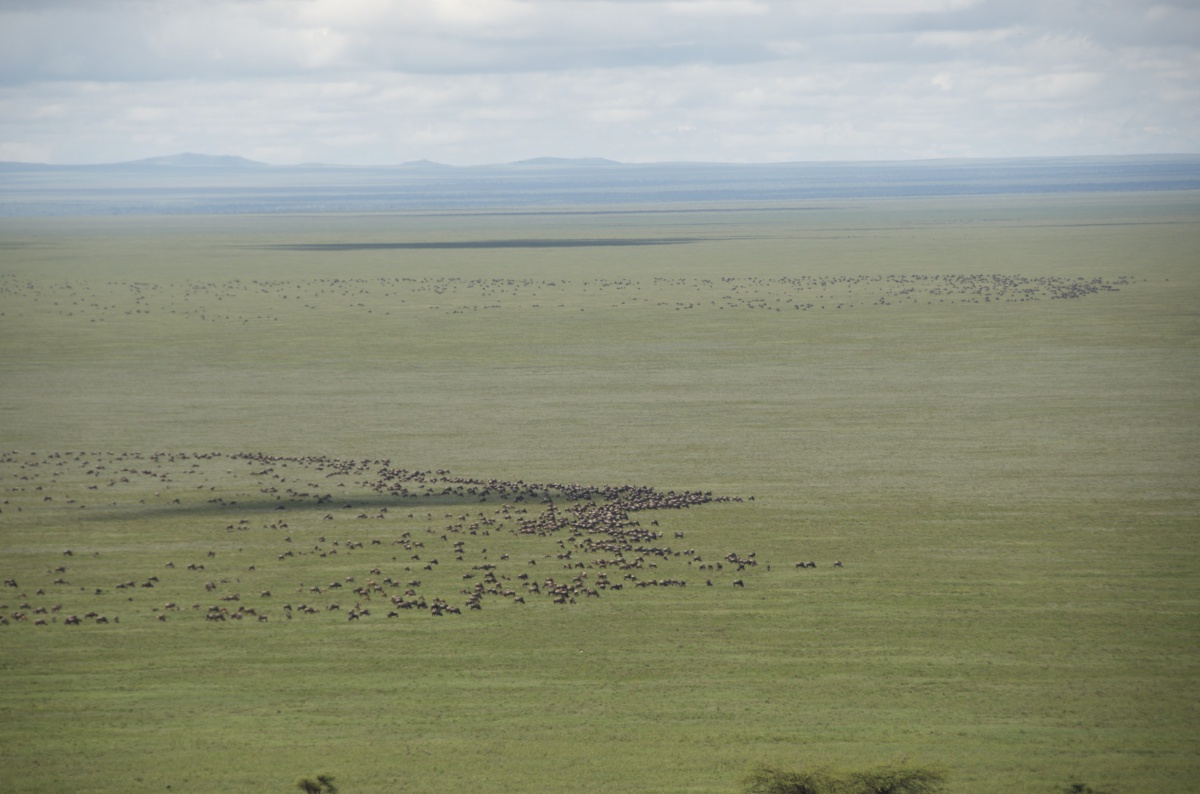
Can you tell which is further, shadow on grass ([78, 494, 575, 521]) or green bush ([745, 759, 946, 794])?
shadow on grass ([78, 494, 575, 521])

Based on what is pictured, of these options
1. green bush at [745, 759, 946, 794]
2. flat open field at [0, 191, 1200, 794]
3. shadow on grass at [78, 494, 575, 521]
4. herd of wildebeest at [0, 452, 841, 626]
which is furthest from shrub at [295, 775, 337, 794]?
shadow on grass at [78, 494, 575, 521]

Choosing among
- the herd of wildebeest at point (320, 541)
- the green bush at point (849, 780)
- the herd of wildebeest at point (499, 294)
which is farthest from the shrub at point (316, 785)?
the herd of wildebeest at point (499, 294)

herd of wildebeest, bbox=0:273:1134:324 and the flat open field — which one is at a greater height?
herd of wildebeest, bbox=0:273:1134:324

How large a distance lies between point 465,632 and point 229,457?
814 inches

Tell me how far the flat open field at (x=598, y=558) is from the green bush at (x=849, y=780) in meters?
0.55

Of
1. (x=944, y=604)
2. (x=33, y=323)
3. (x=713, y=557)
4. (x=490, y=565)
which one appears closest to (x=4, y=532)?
(x=490, y=565)

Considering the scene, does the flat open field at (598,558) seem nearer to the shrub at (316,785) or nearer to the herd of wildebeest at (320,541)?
the herd of wildebeest at (320,541)

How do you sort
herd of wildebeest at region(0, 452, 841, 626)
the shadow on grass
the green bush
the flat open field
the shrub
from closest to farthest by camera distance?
the green bush < the shrub < the flat open field < herd of wildebeest at region(0, 452, 841, 626) < the shadow on grass

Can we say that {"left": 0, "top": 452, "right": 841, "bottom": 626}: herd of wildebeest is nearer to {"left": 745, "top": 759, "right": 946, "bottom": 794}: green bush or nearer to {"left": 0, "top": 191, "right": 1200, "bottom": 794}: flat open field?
{"left": 0, "top": 191, "right": 1200, "bottom": 794}: flat open field

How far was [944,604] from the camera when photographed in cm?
2766

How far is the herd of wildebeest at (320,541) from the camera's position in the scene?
92.9 ft

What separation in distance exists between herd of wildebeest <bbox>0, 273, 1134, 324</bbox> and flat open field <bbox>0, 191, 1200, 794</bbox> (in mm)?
15382

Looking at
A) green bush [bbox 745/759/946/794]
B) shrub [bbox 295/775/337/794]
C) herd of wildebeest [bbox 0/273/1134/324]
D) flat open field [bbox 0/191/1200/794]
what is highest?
herd of wildebeest [bbox 0/273/1134/324]

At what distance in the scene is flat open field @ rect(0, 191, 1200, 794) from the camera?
20906 mm
